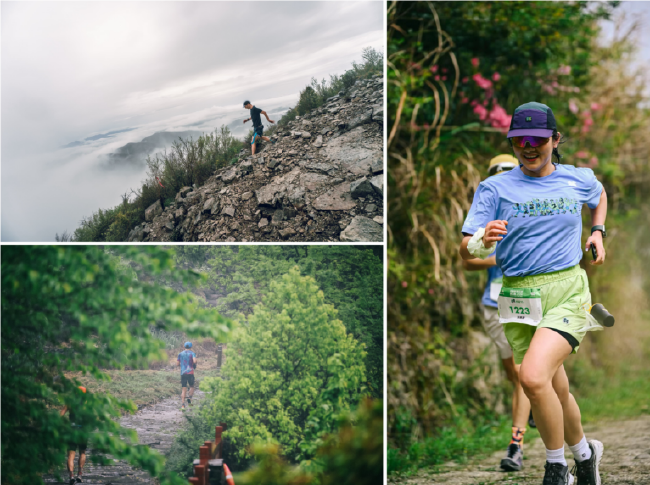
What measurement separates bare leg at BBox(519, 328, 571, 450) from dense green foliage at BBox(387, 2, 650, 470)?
2.30 meters

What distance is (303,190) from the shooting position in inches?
148

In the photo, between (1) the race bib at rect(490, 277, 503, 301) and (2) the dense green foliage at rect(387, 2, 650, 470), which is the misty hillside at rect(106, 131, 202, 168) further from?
(1) the race bib at rect(490, 277, 503, 301)

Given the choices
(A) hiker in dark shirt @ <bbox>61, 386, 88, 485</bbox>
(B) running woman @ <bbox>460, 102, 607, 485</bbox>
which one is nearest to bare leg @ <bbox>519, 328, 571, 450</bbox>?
(B) running woman @ <bbox>460, 102, 607, 485</bbox>

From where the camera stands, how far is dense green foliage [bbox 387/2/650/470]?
4883 mm

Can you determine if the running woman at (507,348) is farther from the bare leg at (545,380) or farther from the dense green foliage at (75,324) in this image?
the dense green foliage at (75,324)

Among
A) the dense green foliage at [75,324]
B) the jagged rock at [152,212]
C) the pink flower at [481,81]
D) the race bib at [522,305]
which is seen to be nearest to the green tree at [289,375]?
the dense green foliage at [75,324]

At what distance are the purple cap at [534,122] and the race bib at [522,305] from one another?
0.72 m

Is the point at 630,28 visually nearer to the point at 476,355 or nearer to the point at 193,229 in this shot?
the point at 476,355

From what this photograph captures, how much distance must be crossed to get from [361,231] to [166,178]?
4.56 ft

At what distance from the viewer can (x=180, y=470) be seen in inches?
144

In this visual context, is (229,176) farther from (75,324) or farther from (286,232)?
(75,324)

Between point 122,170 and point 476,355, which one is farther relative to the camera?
point 476,355

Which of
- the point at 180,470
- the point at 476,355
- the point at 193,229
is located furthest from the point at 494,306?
the point at 180,470

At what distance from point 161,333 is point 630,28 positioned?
19.5 ft
